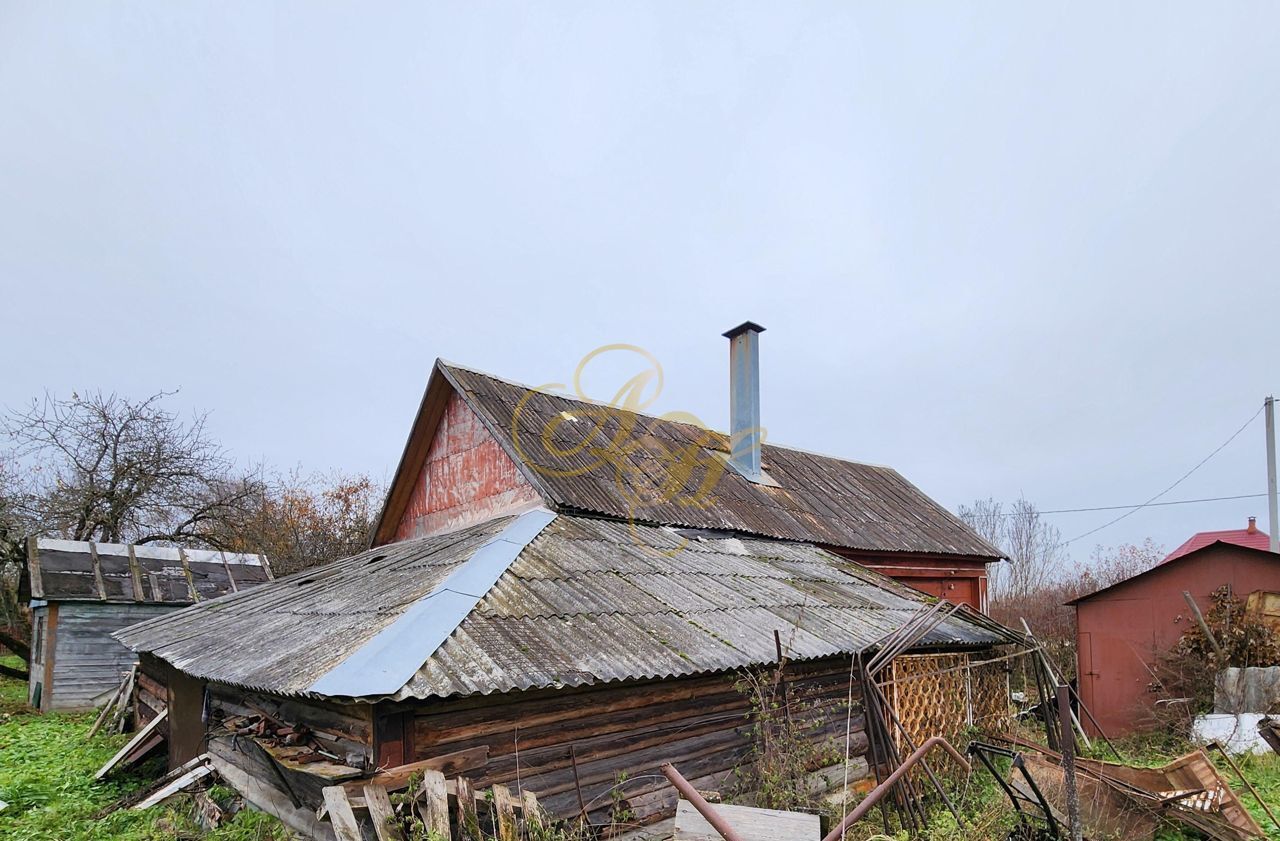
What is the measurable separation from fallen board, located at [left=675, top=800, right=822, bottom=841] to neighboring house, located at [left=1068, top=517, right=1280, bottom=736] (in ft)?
36.0

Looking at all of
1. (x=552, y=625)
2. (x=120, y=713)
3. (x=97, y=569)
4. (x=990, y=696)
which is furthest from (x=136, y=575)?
(x=990, y=696)

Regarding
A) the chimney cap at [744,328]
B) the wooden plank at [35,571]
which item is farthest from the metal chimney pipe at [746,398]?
the wooden plank at [35,571]

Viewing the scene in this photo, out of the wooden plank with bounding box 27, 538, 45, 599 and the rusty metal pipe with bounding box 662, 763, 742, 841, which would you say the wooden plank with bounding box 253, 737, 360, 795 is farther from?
the wooden plank with bounding box 27, 538, 45, 599

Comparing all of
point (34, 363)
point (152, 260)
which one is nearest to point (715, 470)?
point (152, 260)

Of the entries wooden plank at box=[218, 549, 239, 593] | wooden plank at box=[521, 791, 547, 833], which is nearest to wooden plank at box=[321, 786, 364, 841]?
wooden plank at box=[521, 791, 547, 833]

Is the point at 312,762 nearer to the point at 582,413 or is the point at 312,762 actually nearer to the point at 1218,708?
the point at 582,413

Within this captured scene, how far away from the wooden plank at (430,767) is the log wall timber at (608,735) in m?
0.07

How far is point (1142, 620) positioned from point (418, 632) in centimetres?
1258

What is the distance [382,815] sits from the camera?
4.24 meters

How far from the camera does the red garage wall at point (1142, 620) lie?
11.3 m

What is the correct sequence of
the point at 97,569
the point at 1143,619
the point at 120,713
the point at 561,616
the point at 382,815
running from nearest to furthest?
the point at 382,815
the point at 561,616
the point at 120,713
the point at 1143,619
the point at 97,569

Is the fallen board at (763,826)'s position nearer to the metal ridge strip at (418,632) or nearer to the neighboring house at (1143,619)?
the metal ridge strip at (418,632)

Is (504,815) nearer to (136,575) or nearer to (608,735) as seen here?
(608,735)

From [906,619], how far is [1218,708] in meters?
6.32
